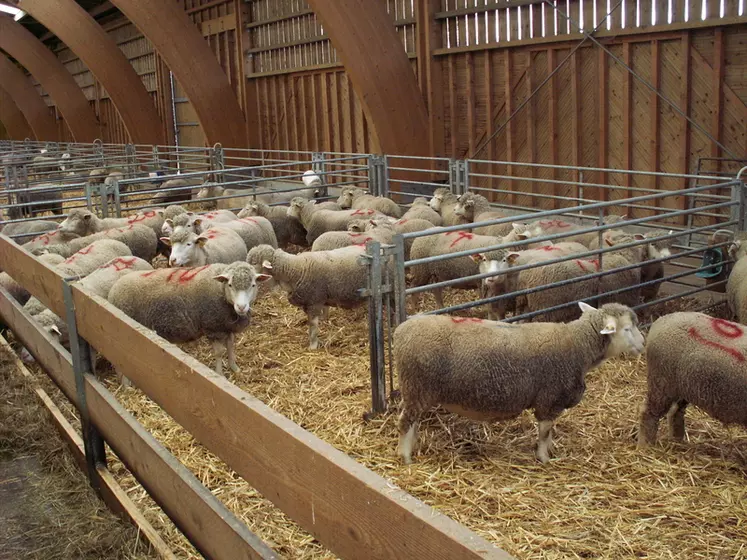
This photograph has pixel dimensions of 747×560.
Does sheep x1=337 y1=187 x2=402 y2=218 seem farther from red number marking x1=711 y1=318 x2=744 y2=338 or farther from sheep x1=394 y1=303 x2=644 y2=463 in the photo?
red number marking x1=711 y1=318 x2=744 y2=338

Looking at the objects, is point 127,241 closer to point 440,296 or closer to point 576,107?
point 440,296

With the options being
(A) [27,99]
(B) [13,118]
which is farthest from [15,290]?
(B) [13,118]

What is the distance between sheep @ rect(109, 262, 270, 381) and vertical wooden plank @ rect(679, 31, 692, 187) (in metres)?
5.68

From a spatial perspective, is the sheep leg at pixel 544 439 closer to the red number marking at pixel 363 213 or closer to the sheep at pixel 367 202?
the red number marking at pixel 363 213

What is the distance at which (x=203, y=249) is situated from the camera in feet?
24.6

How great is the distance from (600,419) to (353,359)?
2124mm

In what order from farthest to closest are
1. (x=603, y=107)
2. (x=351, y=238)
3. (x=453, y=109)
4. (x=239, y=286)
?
(x=453, y=109) → (x=603, y=107) → (x=351, y=238) → (x=239, y=286)

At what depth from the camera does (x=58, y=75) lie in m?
28.3

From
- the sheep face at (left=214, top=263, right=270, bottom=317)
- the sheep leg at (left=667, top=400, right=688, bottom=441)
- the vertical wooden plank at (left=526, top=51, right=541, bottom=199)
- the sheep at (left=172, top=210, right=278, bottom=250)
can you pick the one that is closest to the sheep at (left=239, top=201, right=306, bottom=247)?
the sheep at (left=172, top=210, right=278, bottom=250)

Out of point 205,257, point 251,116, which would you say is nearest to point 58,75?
point 251,116

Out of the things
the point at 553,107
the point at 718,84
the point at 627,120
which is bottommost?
the point at 627,120

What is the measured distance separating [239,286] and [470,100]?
7.45 meters

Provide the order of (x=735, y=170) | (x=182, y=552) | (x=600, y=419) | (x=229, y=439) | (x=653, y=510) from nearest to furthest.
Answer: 1. (x=229, y=439)
2. (x=182, y=552)
3. (x=653, y=510)
4. (x=600, y=419)
5. (x=735, y=170)

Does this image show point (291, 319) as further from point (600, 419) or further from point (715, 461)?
point (715, 461)
